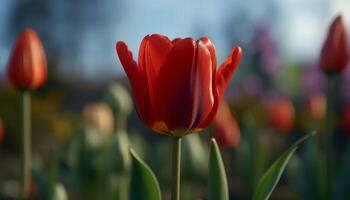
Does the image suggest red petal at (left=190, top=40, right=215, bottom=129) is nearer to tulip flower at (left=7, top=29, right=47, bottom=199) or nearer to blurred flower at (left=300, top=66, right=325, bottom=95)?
tulip flower at (left=7, top=29, right=47, bottom=199)

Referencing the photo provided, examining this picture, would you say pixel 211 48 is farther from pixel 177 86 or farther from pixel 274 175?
pixel 274 175

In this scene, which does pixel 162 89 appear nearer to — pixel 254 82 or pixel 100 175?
pixel 100 175

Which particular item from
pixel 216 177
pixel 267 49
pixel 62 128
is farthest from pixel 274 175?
pixel 267 49

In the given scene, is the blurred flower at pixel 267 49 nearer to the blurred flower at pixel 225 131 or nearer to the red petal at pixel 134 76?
the blurred flower at pixel 225 131

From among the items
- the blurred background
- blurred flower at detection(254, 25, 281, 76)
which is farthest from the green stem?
blurred flower at detection(254, 25, 281, 76)

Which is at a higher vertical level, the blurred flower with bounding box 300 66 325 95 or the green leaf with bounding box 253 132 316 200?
the green leaf with bounding box 253 132 316 200

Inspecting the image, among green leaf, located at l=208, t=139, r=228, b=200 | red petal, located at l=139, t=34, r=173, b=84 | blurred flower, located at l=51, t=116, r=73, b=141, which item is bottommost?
blurred flower, located at l=51, t=116, r=73, b=141

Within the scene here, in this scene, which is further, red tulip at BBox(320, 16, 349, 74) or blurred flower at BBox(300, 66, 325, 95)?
blurred flower at BBox(300, 66, 325, 95)
